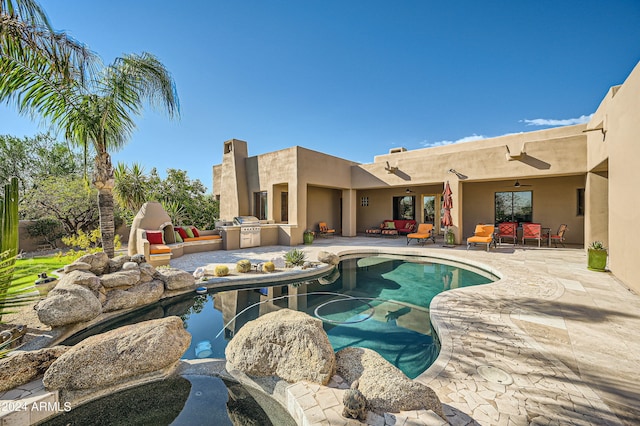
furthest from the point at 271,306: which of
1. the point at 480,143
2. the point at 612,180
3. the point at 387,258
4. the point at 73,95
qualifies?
the point at 480,143

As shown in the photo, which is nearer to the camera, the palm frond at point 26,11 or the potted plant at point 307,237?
the palm frond at point 26,11

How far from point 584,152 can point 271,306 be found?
12.6m

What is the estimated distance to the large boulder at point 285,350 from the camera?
9.21 ft

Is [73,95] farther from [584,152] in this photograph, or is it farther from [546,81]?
[546,81]

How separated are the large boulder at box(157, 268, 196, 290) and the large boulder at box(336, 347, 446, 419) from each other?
16.0 feet

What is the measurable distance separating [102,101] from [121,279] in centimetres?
497

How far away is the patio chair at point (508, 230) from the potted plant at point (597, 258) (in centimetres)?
495

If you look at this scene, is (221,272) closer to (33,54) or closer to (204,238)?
(204,238)

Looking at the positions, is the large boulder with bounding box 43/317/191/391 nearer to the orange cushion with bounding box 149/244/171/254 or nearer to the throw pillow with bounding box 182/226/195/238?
the orange cushion with bounding box 149/244/171/254

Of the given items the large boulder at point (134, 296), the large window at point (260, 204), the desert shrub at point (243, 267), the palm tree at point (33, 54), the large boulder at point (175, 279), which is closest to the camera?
the palm tree at point (33, 54)

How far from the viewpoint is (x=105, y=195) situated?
7461 millimetres

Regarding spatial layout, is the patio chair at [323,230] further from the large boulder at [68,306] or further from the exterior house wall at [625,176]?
the large boulder at [68,306]

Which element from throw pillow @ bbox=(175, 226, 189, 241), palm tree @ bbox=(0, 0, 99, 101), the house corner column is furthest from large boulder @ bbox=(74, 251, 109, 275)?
the house corner column

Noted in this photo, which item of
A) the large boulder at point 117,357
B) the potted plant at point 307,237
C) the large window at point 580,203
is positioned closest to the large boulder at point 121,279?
the large boulder at point 117,357
